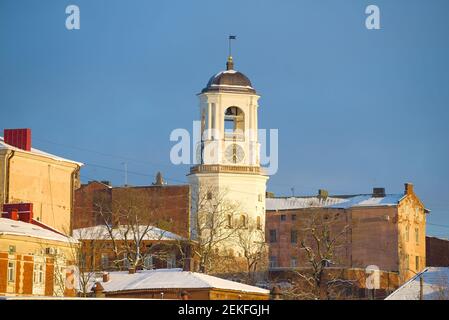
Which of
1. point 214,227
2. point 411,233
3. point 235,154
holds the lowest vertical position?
point 214,227

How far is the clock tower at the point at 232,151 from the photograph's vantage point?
100 metres

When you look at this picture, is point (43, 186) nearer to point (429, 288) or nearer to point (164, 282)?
point (164, 282)

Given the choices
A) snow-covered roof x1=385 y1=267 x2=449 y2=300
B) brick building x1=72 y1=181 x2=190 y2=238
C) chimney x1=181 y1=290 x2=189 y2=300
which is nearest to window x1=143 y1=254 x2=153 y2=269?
brick building x1=72 y1=181 x2=190 y2=238

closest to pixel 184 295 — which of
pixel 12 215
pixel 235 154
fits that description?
pixel 12 215

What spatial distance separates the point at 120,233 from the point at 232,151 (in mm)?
19585

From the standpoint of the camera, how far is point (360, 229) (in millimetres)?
104188

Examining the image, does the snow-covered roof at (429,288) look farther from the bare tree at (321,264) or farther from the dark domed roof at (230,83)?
the dark domed roof at (230,83)

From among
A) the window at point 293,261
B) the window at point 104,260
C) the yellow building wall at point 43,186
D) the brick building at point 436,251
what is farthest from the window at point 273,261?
the yellow building wall at point 43,186

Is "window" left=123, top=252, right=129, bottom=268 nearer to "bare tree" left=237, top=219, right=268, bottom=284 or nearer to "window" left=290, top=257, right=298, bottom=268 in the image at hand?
"bare tree" left=237, top=219, right=268, bottom=284

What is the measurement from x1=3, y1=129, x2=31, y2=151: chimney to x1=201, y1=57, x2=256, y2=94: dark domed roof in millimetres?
30712

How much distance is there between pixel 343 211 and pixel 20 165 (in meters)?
39.6

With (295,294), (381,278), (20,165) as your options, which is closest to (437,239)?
(381,278)

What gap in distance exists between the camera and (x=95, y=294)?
57031mm
